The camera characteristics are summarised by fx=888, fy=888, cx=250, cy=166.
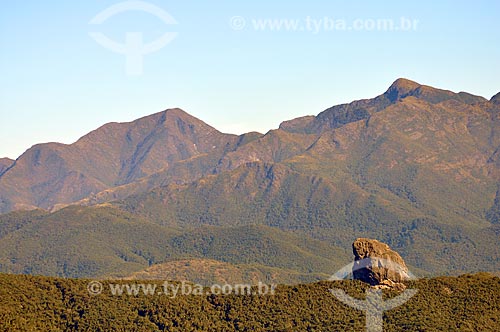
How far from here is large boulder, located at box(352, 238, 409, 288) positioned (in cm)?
12750

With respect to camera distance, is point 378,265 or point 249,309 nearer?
point 249,309

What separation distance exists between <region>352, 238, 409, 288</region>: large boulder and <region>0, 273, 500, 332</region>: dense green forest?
6.26 feet

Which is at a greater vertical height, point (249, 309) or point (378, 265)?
point (378, 265)

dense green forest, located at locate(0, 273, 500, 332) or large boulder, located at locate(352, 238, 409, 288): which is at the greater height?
large boulder, located at locate(352, 238, 409, 288)

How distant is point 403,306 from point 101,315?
4232 centimetres

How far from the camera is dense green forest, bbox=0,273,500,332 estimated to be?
393 ft

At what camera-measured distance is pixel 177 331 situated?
122 metres

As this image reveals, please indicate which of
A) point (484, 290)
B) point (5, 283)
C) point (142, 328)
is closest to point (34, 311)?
point (5, 283)

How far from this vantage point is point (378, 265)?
128 metres

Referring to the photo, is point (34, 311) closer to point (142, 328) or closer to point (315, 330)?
point (142, 328)

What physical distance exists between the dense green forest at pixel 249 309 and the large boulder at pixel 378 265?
6.26 feet

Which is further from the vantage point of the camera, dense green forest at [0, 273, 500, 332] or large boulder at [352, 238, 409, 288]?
large boulder at [352, 238, 409, 288]

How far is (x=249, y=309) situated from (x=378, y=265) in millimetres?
19553

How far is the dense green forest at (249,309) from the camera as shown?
11981 centimetres
